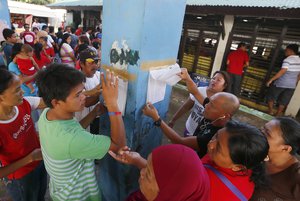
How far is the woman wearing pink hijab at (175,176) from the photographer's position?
852 millimetres

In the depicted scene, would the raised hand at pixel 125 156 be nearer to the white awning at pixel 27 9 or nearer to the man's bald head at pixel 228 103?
the man's bald head at pixel 228 103

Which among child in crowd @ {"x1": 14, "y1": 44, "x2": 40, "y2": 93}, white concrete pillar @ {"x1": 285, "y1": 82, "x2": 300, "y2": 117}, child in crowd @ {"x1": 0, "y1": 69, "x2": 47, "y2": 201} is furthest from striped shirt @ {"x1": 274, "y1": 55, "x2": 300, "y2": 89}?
child in crowd @ {"x1": 14, "y1": 44, "x2": 40, "y2": 93}

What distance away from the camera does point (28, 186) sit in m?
1.67

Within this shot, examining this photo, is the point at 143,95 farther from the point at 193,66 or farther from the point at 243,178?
the point at 193,66

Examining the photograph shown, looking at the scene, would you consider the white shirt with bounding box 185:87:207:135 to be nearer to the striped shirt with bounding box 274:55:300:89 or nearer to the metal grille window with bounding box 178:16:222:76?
the striped shirt with bounding box 274:55:300:89

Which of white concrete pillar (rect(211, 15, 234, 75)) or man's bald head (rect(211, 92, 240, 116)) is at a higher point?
white concrete pillar (rect(211, 15, 234, 75))

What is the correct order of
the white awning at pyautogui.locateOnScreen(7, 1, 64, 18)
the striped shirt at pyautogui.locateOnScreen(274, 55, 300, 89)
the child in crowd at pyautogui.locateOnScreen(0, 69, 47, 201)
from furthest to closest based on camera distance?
the white awning at pyautogui.locateOnScreen(7, 1, 64, 18) < the striped shirt at pyautogui.locateOnScreen(274, 55, 300, 89) < the child in crowd at pyautogui.locateOnScreen(0, 69, 47, 201)

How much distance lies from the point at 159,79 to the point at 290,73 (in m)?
4.55

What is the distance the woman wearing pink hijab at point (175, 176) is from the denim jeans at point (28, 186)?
122cm

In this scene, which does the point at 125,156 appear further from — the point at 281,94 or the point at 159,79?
the point at 281,94

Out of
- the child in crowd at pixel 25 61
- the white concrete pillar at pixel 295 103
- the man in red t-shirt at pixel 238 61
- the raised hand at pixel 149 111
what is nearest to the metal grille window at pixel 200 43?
the man in red t-shirt at pixel 238 61

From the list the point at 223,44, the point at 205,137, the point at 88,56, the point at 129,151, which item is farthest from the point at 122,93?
the point at 223,44

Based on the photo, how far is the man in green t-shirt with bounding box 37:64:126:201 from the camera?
3.83 feet

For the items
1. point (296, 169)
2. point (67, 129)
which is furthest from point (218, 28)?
point (67, 129)
